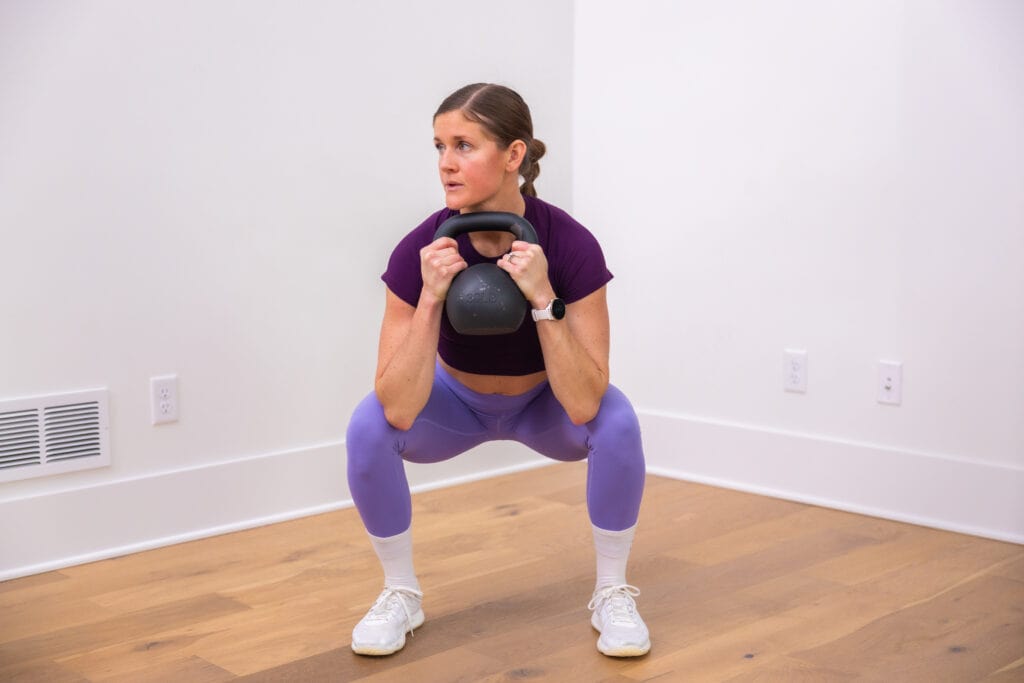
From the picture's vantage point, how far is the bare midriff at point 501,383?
2.14 m

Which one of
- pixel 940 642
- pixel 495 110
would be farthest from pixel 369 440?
pixel 940 642

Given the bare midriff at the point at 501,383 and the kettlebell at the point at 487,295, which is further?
the bare midriff at the point at 501,383

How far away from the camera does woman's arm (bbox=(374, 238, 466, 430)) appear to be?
1.92m

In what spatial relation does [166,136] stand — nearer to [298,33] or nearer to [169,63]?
[169,63]

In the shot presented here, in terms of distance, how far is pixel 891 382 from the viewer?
289 cm

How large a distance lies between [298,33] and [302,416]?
0.97 meters

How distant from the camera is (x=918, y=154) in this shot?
2801 mm

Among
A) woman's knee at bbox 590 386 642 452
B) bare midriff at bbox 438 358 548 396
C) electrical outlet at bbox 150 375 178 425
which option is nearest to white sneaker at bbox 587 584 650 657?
woman's knee at bbox 590 386 642 452

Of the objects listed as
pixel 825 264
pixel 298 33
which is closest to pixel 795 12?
pixel 825 264

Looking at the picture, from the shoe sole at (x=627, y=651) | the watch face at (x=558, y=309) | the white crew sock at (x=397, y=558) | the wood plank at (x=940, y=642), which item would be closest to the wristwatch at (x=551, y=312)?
the watch face at (x=558, y=309)

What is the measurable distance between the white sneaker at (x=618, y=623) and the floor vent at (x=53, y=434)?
1208 millimetres

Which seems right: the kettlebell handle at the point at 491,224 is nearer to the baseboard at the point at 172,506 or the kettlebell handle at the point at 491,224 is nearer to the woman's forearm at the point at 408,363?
the woman's forearm at the point at 408,363

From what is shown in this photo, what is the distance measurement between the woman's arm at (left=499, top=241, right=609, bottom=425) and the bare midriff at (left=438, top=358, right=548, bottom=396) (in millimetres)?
61

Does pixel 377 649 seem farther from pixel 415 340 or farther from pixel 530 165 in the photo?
pixel 530 165
